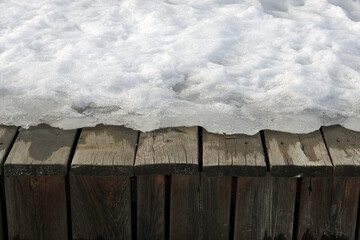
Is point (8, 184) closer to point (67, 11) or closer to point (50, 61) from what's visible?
point (50, 61)

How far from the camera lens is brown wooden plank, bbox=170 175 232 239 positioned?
7.95 feet

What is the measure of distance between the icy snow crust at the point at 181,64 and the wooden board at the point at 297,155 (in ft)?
0.19

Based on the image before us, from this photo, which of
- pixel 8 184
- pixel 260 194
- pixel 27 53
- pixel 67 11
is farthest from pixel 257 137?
pixel 67 11

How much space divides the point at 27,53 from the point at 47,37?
205 mm

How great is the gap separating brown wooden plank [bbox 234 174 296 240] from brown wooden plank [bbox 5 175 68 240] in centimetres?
65

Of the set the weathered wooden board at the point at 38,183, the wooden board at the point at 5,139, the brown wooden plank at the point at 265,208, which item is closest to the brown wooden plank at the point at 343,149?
the brown wooden plank at the point at 265,208

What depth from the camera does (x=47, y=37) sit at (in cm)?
327

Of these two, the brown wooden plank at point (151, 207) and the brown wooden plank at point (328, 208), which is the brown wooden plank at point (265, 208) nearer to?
the brown wooden plank at point (328, 208)

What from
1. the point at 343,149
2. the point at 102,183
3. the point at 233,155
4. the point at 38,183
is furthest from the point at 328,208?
the point at 38,183

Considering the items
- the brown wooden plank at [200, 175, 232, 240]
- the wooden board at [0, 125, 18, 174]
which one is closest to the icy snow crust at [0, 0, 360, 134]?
the wooden board at [0, 125, 18, 174]

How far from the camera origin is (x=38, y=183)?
2422 millimetres

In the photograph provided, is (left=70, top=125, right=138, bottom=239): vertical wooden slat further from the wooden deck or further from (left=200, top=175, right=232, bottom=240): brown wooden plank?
(left=200, top=175, right=232, bottom=240): brown wooden plank

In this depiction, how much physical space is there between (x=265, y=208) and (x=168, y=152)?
42 centimetres

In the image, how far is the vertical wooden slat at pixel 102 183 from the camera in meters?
2.35
